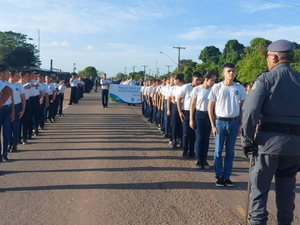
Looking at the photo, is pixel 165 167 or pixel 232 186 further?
pixel 165 167

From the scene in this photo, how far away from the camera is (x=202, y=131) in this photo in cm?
707

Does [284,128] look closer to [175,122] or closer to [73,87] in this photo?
[175,122]

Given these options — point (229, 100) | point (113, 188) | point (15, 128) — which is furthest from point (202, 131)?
point (15, 128)

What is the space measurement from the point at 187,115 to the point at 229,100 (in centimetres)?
242

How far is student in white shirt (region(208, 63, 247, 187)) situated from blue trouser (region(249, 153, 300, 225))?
2130mm

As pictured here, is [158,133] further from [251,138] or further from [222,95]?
[251,138]

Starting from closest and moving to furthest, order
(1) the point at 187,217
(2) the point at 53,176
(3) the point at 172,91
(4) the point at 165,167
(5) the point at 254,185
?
1. (5) the point at 254,185
2. (1) the point at 187,217
3. (2) the point at 53,176
4. (4) the point at 165,167
5. (3) the point at 172,91

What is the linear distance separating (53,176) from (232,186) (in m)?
3.38

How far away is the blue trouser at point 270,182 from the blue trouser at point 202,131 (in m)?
3.27

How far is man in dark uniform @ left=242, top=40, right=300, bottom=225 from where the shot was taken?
11.8 ft

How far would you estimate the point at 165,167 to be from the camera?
23.8 ft

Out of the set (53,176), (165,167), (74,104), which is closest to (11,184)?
(53,176)

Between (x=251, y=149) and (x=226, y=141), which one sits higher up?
(x=251, y=149)

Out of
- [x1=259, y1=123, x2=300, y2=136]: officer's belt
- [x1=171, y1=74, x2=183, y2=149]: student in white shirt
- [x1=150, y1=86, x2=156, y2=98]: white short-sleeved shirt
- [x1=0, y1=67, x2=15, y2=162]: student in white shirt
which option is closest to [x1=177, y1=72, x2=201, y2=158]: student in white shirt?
[x1=171, y1=74, x2=183, y2=149]: student in white shirt
